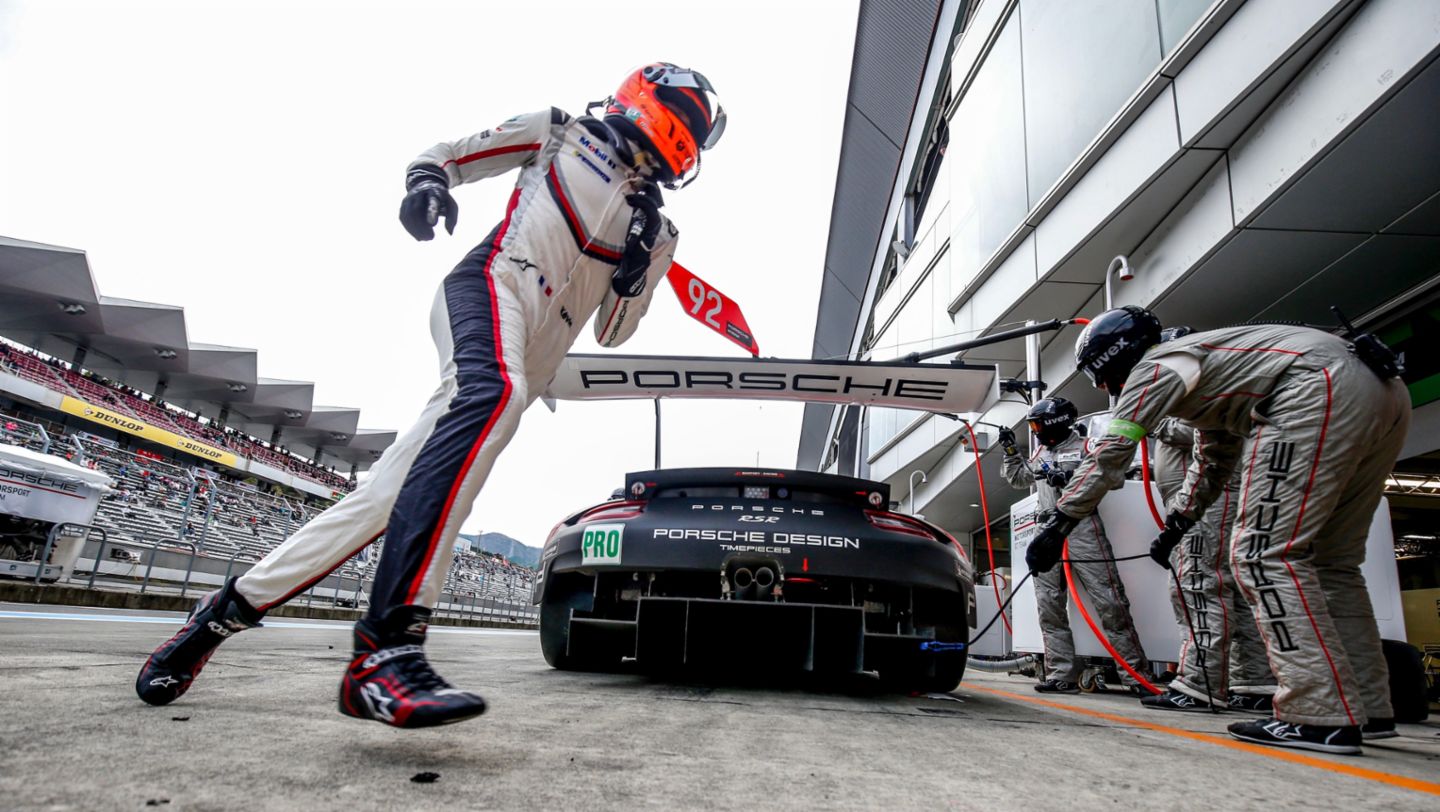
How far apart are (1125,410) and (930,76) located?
14096mm

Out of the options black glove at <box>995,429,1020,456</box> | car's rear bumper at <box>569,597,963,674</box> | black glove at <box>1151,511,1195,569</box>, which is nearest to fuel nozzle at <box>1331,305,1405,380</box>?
black glove at <box>1151,511,1195,569</box>

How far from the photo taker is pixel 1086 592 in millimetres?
4457

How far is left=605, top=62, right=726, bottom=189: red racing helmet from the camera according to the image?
6.98ft

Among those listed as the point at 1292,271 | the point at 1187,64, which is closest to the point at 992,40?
the point at 1187,64

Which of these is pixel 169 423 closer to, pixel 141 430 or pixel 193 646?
pixel 141 430

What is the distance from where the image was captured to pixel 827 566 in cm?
249

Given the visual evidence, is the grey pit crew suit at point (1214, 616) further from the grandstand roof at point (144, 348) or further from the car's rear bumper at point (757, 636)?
the grandstand roof at point (144, 348)

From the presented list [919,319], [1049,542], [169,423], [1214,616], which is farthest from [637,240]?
[169,423]

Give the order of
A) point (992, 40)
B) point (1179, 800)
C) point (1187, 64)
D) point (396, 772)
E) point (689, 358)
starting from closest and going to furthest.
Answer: point (396, 772)
point (1179, 800)
point (689, 358)
point (1187, 64)
point (992, 40)

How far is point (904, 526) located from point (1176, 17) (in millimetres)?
4681

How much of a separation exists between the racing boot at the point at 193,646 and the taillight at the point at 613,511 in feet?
4.27

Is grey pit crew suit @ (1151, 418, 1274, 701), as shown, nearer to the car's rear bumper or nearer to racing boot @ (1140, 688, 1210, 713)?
racing boot @ (1140, 688, 1210, 713)

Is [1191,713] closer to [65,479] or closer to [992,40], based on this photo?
[992,40]

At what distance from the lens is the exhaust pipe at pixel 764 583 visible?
2.50 m
